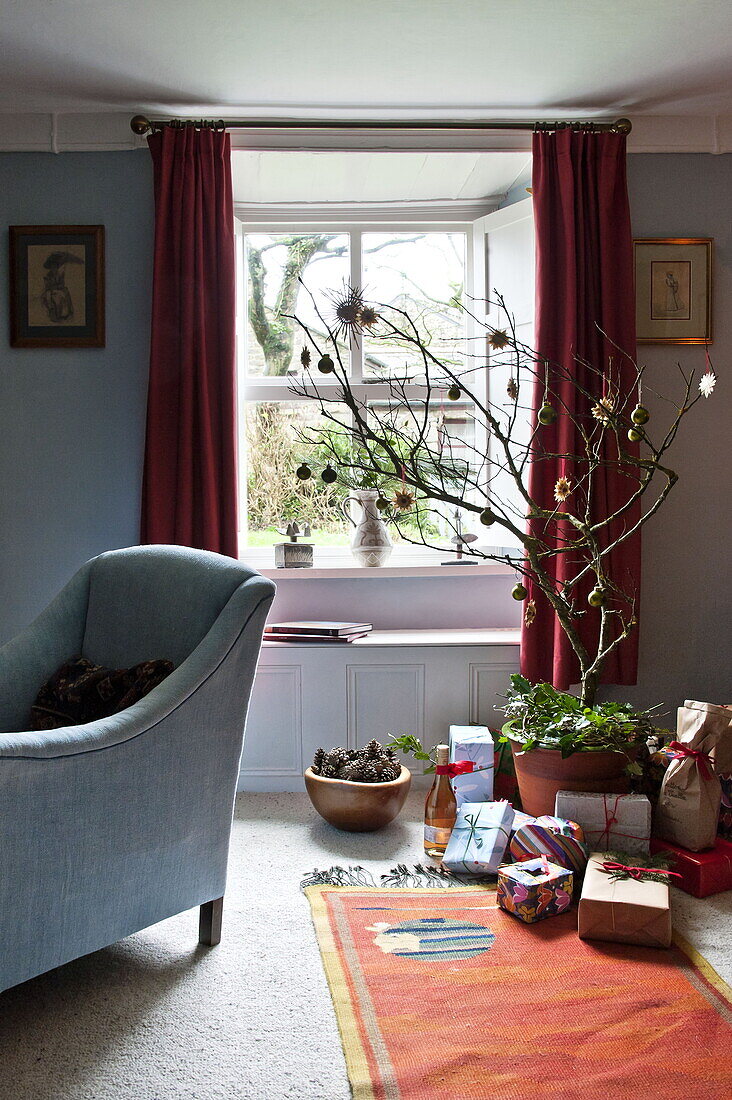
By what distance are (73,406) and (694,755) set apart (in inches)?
97.4

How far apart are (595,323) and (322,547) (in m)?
1.40

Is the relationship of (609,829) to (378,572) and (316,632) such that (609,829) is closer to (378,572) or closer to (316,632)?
(316,632)

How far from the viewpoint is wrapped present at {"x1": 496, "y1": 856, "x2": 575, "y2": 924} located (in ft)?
7.40

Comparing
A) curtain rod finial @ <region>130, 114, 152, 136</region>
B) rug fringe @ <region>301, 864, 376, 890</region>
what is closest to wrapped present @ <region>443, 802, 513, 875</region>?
rug fringe @ <region>301, 864, 376, 890</region>

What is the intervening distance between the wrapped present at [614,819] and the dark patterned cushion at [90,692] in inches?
48.0

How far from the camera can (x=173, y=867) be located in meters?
2.00

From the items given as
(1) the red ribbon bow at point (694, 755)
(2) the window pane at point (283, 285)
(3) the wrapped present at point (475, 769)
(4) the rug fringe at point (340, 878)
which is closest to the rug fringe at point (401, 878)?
(4) the rug fringe at point (340, 878)

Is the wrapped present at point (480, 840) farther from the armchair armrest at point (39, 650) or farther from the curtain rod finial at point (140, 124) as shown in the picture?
the curtain rod finial at point (140, 124)

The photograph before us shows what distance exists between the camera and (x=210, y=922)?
7.08ft

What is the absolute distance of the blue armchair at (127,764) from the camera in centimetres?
170

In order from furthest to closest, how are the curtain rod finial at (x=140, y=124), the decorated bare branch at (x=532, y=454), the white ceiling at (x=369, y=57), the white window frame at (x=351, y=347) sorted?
the white window frame at (x=351, y=347), the curtain rod finial at (x=140, y=124), the decorated bare branch at (x=532, y=454), the white ceiling at (x=369, y=57)

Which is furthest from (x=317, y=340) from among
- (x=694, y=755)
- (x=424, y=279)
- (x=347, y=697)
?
(x=694, y=755)

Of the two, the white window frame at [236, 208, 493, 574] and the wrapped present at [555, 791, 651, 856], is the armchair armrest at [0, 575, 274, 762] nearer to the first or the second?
the wrapped present at [555, 791, 651, 856]

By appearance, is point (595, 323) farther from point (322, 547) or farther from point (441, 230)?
point (322, 547)
